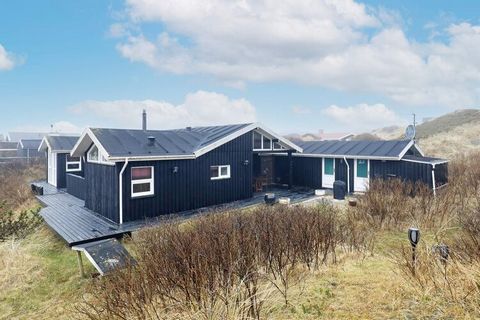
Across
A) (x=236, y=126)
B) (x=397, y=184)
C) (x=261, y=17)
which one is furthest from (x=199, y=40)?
(x=397, y=184)

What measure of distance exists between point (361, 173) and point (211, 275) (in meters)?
14.3

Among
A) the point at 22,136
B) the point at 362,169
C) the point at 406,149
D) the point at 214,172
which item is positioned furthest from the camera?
the point at 22,136

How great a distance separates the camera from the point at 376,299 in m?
4.48

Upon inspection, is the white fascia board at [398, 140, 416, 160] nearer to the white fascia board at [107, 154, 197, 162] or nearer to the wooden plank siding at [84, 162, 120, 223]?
the white fascia board at [107, 154, 197, 162]

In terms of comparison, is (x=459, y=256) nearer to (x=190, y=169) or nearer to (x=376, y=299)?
(x=376, y=299)

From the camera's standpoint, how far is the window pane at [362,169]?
1639 centimetres

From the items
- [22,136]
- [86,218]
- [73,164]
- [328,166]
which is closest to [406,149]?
[328,166]

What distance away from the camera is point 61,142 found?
19.9m

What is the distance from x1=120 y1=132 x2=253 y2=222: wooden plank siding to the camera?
35.9 ft

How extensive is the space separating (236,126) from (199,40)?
8581 millimetres

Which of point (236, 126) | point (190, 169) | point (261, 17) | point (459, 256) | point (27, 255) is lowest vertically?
point (27, 255)

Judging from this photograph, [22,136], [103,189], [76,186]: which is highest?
[22,136]

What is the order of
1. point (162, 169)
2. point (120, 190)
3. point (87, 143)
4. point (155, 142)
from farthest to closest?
point (87, 143) → point (155, 142) → point (162, 169) → point (120, 190)

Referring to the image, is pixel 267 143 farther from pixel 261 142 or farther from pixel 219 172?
pixel 219 172
